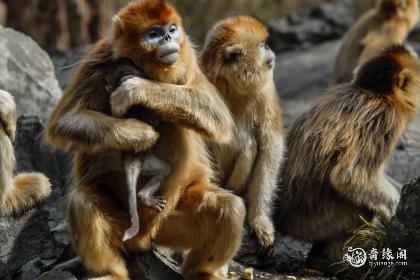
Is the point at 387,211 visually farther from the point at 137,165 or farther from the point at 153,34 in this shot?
the point at 153,34

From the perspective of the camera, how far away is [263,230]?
7.45m

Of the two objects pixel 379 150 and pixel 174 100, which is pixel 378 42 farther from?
pixel 174 100

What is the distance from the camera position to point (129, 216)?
20.2ft

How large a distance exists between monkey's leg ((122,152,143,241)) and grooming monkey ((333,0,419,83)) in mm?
7730

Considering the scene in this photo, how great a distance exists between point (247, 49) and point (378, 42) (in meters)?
6.27

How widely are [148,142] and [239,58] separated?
6.19 feet

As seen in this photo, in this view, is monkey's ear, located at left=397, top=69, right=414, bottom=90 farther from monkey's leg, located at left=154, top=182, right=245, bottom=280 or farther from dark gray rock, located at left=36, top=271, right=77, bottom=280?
dark gray rock, located at left=36, top=271, right=77, bottom=280

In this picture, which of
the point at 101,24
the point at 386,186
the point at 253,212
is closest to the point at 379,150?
the point at 386,186

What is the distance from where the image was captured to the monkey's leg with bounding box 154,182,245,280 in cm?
614

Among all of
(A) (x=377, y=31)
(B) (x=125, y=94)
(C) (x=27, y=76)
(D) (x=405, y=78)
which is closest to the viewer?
(B) (x=125, y=94)

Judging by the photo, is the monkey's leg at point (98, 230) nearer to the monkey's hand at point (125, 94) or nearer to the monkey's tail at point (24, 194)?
the monkey's hand at point (125, 94)

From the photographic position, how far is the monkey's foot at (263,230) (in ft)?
24.4

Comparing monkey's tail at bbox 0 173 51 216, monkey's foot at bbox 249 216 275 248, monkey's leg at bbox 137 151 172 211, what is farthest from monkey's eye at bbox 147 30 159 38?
monkey's foot at bbox 249 216 275 248

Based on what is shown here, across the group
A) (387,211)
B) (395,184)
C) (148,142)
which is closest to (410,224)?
(387,211)
